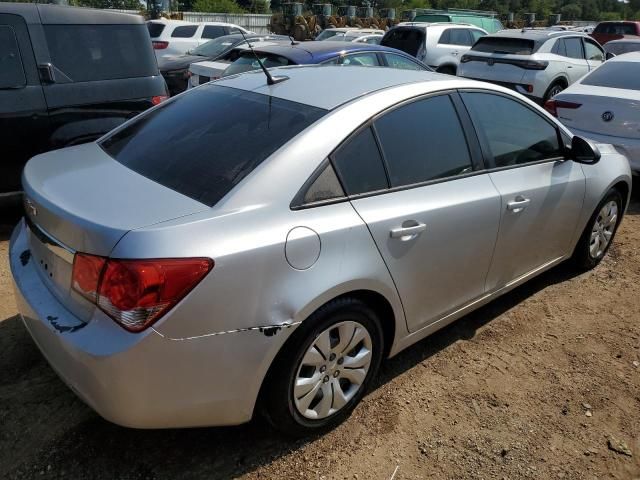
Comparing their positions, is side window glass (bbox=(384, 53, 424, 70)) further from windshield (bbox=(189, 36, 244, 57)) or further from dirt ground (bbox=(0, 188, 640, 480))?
dirt ground (bbox=(0, 188, 640, 480))

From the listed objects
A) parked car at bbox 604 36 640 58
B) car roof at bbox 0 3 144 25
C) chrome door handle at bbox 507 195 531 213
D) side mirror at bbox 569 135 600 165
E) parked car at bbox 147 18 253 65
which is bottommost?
parked car at bbox 147 18 253 65

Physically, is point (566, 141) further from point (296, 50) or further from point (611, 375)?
point (296, 50)

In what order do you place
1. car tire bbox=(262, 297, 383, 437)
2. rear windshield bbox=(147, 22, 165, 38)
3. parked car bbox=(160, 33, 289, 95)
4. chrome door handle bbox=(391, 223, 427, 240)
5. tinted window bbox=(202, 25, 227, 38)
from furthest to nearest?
1. tinted window bbox=(202, 25, 227, 38)
2. rear windshield bbox=(147, 22, 165, 38)
3. parked car bbox=(160, 33, 289, 95)
4. chrome door handle bbox=(391, 223, 427, 240)
5. car tire bbox=(262, 297, 383, 437)

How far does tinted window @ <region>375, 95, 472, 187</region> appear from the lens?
9.02 ft

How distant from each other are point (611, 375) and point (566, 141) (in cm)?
153

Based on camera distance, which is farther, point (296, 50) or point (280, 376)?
point (296, 50)

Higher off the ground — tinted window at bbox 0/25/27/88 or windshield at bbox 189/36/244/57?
tinted window at bbox 0/25/27/88

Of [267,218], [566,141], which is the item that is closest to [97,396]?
[267,218]

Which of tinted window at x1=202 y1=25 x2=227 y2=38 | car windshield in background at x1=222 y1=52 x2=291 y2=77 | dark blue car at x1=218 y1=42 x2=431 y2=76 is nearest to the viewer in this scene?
dark blue car at x1=218 y1=42 x2=431 y2=76

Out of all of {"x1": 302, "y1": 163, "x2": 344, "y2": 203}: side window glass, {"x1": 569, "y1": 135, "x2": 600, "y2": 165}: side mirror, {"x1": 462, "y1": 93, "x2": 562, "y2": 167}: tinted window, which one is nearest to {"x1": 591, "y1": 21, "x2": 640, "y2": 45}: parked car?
{"x1": 569, "y1": 135, "x2": 600, "y2": 165}: side mirror

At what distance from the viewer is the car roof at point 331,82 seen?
109 inches

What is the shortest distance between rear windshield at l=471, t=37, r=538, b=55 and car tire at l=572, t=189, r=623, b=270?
6.71 meters

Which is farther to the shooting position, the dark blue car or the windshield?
the windshield

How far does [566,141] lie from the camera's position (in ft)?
12.5
